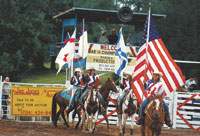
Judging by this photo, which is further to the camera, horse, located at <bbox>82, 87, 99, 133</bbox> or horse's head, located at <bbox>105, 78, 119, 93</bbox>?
horse's head, located at <bbox>105, 78, 119, 93</bbox>

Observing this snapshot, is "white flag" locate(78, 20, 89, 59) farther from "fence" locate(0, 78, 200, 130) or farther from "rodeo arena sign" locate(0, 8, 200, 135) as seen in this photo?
"fence" locate(0, 78, 200, 130)

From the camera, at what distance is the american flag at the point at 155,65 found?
13430mm

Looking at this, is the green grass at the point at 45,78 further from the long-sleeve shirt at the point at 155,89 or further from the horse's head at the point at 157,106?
the horse's head at the point at 157,106

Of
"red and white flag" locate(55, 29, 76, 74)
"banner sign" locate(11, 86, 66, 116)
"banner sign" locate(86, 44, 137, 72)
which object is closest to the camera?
"red and white flag" locate(55, 29, 76, 74)

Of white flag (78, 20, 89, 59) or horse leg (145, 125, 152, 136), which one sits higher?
white flag (78, 20, 89, 59)

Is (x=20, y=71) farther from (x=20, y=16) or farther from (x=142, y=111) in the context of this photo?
(x=142, y=111)

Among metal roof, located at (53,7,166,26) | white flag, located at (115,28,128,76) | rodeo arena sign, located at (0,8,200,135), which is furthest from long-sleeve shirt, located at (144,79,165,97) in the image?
→ metal roof, located at (53,7,166,26)

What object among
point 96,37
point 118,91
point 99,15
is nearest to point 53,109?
point 118,91

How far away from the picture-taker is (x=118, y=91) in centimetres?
1892

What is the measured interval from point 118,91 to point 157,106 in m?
6.09

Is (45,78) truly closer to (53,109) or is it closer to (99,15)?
(99,15)

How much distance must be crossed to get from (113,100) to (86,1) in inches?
1530

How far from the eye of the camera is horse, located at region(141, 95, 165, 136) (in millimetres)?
12914

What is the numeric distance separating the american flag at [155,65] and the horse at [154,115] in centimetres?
48
